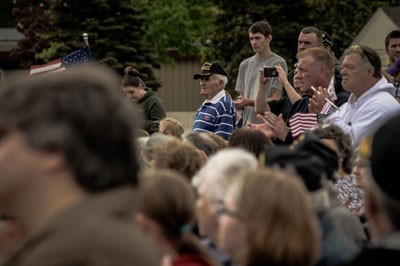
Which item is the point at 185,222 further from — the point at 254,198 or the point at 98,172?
the point at 98,172

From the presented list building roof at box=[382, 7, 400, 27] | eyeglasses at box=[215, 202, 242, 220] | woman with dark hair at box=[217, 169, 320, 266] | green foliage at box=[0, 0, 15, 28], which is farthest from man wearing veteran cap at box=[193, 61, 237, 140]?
green foliage at box=[0, 0, 15, 28]

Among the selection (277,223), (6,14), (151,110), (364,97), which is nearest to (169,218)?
(277,223)

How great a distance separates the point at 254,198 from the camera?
101 inches

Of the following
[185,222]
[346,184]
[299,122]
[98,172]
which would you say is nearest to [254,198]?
[185,222]

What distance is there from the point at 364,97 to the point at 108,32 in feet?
75.7

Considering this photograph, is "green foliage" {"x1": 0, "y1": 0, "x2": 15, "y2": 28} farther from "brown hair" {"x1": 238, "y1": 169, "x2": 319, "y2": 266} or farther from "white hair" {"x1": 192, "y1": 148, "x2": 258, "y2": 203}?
"brown hair" {"x1": 238, "y1": 169, "x2": 319, "y2": 266}

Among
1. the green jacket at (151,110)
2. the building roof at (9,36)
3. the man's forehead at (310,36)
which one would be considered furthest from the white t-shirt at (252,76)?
the building roof at (9,36)

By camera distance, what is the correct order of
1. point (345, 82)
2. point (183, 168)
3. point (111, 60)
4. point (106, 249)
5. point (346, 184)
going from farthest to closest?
→ point (111, 60), point (345, 82), point (346, 184), point (183, 168), point (106, 249)

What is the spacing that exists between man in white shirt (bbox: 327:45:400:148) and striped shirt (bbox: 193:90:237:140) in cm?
182

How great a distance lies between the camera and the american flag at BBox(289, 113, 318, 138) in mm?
5809

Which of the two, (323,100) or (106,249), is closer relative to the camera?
(106,249)

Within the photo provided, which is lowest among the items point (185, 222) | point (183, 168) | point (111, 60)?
point (111, 60)

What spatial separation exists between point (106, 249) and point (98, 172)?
0.21 m

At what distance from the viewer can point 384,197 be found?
2121mm
